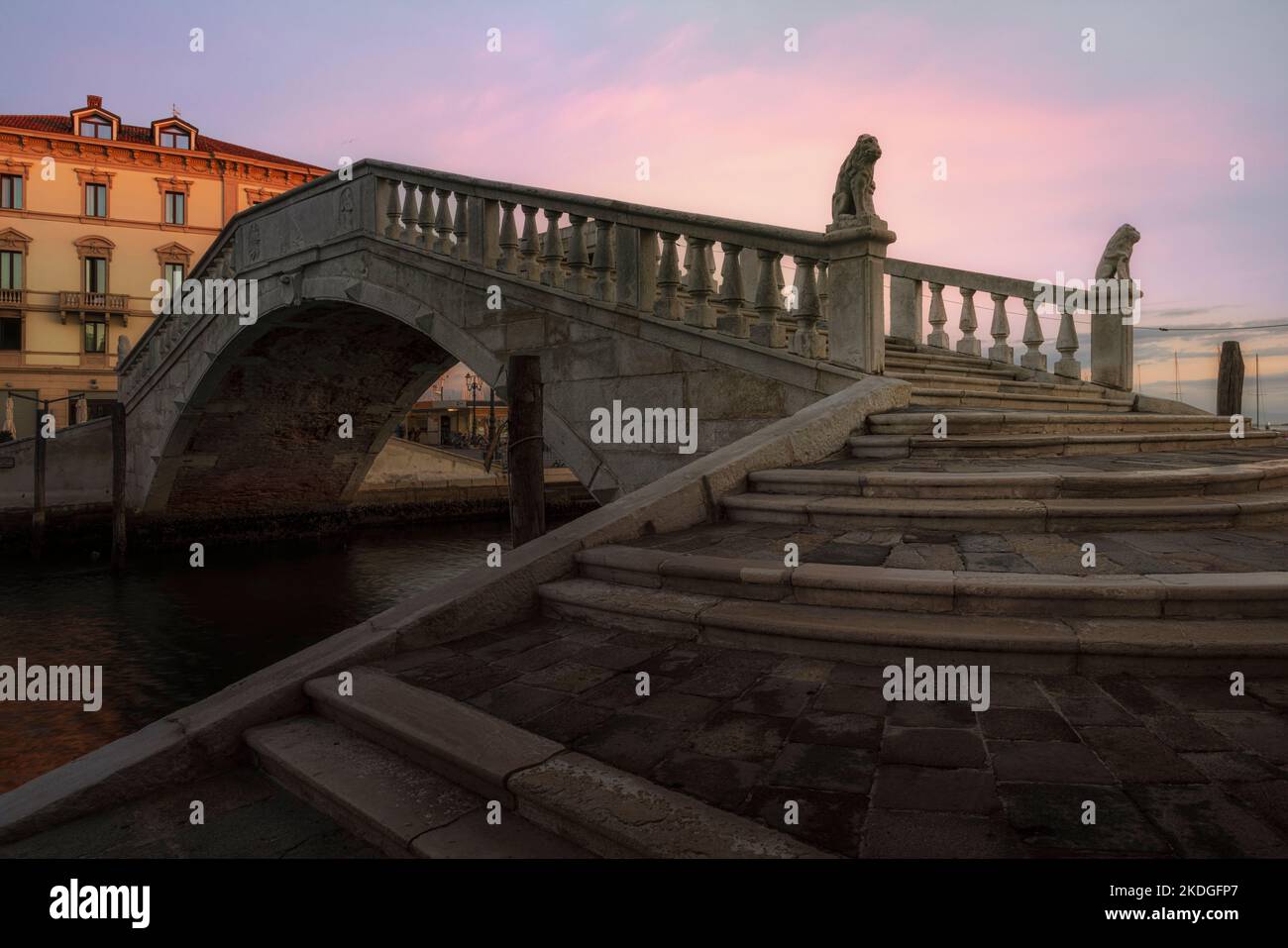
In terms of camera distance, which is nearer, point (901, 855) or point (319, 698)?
point (901, 855)

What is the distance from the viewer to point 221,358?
40.3ft

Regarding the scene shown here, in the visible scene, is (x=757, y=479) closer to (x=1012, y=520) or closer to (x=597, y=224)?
(x=1012, y=520)

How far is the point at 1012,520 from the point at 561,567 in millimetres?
2004

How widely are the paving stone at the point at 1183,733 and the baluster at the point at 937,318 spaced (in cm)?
690

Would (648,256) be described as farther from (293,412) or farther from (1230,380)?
(1230,380)

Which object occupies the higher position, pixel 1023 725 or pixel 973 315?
pixel 973 315

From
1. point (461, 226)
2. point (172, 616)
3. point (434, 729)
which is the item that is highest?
point (461, 226)

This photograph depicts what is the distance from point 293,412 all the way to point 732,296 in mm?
10956

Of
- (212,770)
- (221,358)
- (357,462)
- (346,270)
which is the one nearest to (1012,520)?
(212,770)

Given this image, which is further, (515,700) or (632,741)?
(515,700)

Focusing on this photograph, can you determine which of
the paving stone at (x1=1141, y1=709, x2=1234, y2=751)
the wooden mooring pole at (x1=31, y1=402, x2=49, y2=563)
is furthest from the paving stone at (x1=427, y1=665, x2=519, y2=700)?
the wooden mooring pole at (x1=31, y1=402, x2=49, y2=563)

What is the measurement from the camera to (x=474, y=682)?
2.77 meters

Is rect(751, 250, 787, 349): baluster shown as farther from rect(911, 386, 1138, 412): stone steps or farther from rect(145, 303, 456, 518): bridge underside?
rect(145, 303, 456, 518): bridge underside

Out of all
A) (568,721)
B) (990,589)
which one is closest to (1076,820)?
(990,589)
